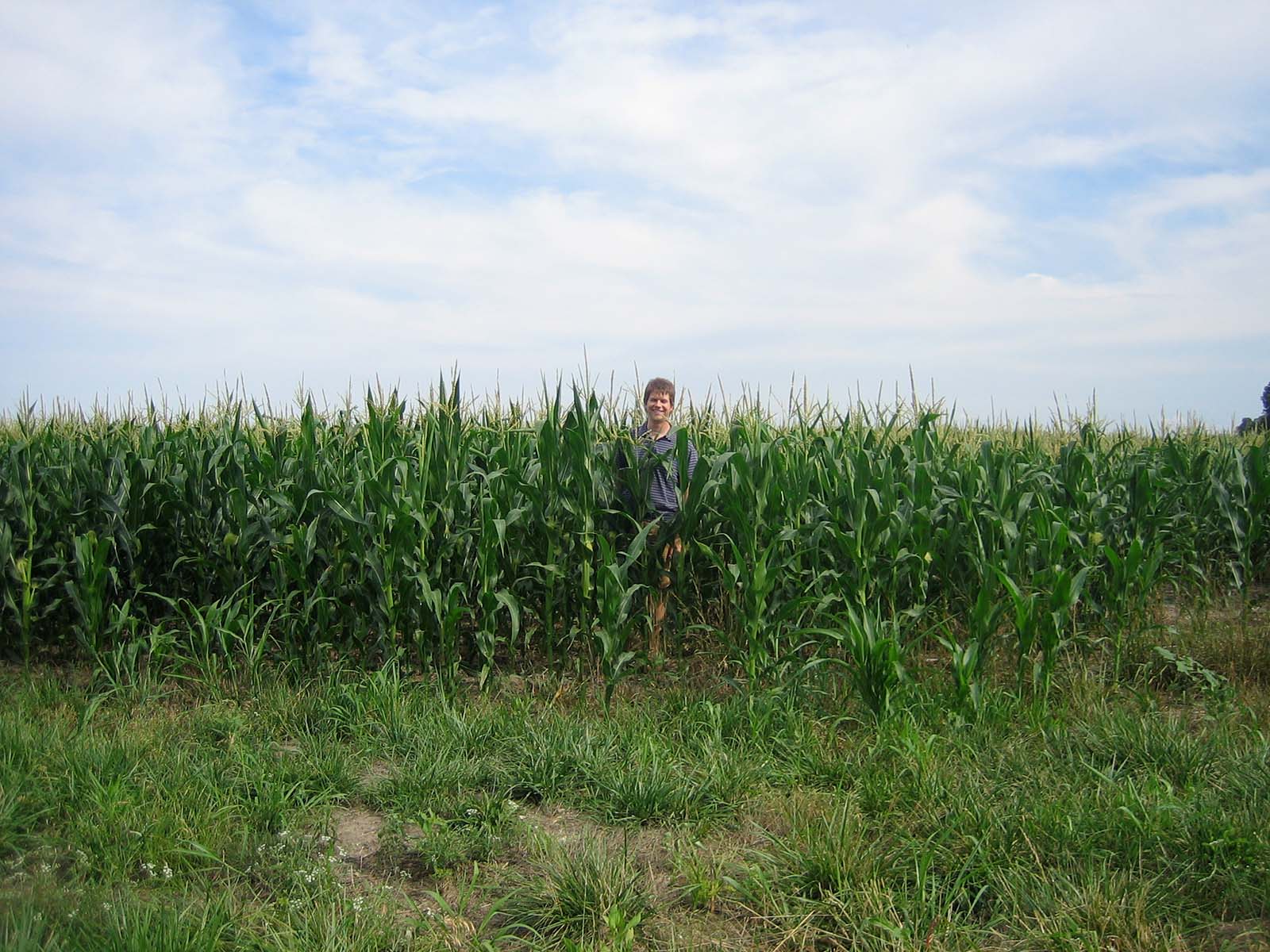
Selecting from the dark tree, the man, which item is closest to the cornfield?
the man

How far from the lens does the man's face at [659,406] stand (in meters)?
6.72

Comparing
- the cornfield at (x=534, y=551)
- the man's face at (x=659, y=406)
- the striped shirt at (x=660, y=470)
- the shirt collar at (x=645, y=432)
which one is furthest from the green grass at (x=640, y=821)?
the man's face at (x=659, y=406)

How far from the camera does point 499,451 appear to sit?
6.78m

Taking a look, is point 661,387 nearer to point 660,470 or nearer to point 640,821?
point 660,470

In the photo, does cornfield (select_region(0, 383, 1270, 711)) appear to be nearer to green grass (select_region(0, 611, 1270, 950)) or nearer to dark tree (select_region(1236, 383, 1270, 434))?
green grass (select_region(0, 611, 1270, 950))

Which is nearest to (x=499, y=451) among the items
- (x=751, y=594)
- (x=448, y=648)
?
(x=448, y=648)

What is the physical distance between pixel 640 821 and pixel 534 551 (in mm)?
2471

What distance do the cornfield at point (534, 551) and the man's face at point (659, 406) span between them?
357 mm

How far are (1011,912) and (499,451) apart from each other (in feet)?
14.6

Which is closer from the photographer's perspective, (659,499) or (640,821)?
(640,821)

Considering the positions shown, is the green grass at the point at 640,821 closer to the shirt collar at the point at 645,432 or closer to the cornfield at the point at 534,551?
the cornfield at the point at 534,551

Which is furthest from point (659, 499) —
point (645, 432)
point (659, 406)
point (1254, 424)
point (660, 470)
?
point (1254, 424)

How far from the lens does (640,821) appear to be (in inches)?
164

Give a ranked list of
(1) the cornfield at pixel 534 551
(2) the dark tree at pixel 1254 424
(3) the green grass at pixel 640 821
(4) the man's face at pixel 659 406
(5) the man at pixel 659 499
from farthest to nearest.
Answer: (2) the dark tree at pixel 1254 424 < (4) the man's face at pixel 659 406 < (5) the man at pixel 659 499 < (1) the cornfield at pixel 534 551 < (3) the green grass at pixel 640 821
